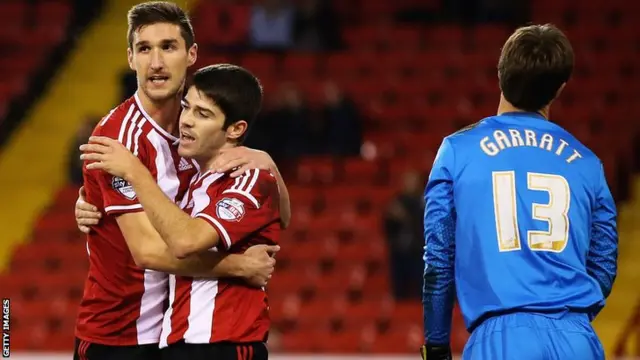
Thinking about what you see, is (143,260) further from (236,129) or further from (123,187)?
(236,129)

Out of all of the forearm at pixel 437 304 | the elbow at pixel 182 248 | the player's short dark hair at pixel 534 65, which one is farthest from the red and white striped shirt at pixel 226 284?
the player's short dark hair at pixel 534 65

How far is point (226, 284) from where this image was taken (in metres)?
3.66

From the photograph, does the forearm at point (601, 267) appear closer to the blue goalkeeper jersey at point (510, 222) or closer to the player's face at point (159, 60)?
the blue goalkeeper jersey at point (510, 222)

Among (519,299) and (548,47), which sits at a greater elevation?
(548,47)

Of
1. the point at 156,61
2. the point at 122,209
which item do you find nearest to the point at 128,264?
the point at 122,209

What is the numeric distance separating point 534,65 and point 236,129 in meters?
1.00

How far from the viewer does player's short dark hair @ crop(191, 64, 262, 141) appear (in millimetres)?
3717

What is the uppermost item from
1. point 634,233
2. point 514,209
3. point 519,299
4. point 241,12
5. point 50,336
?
point 241,12

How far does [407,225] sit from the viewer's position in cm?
1004

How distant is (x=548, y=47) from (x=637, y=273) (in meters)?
7.78

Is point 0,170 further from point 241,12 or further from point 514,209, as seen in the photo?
point 514,209

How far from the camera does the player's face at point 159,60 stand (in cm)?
393

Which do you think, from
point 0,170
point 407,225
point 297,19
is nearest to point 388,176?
point 407,225

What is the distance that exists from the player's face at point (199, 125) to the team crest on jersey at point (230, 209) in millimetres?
213
